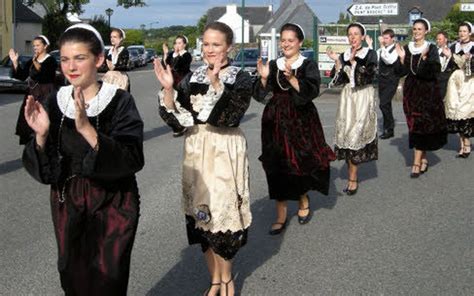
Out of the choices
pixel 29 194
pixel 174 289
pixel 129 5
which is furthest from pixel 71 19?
pixel 174 289

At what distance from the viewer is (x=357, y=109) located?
757cm

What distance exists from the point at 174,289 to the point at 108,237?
160 cm

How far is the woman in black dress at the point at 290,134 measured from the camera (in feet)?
18.9

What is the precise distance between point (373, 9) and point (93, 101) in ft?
53.7

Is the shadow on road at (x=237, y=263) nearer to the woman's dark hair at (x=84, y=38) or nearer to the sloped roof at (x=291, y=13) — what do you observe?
the woman's dark hair at (x=84, y=38)

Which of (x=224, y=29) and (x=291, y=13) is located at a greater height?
(x=291, y=13)

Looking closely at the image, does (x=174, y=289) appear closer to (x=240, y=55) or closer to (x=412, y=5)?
(x=240, y=55)

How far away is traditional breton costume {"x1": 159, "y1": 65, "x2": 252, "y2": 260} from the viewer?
13.6 feet

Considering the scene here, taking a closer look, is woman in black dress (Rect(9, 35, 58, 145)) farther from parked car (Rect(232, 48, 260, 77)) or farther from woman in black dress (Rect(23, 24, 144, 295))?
parked car (Rect(232, 48, 260, 77))

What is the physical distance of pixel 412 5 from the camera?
266 feet

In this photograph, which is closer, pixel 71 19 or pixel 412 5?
pixel 71 19

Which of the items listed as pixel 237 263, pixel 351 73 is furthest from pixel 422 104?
pixel 237 263

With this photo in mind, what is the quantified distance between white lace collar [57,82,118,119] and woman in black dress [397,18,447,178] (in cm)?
589

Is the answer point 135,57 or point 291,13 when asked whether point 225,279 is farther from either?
point 291,13
